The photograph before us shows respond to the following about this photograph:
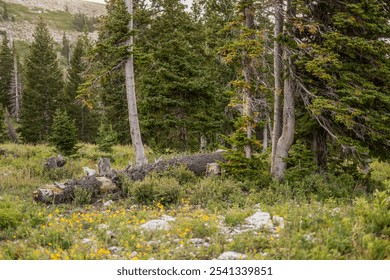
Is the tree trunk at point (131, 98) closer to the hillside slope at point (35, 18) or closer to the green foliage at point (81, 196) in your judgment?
the green foliage at point (81, 196)

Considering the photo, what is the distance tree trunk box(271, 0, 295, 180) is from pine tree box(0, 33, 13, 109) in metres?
45.2

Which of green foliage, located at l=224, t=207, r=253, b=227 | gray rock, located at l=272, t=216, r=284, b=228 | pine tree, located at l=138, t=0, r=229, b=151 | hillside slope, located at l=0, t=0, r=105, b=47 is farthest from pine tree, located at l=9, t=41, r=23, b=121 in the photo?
gray rock, located at l=272, t=216, r=284, b=228

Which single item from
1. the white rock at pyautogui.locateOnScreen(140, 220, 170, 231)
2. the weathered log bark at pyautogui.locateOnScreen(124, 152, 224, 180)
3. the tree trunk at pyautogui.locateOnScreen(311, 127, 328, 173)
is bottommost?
the white rock at pyautogui.locateOnScreen(140, 220, 170, 231)

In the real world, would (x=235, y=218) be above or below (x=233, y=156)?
below

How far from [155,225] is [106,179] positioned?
174 inches

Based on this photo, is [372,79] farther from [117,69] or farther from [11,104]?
[11,104]

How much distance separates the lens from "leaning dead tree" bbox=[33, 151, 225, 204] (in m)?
9.26

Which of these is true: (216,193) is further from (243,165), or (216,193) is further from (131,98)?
(131,98)

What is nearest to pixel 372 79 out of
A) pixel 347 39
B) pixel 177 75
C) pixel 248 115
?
pixel 347 39

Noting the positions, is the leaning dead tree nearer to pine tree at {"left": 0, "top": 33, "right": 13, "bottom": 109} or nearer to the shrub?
the shrub

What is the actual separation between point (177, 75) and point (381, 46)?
403 inches

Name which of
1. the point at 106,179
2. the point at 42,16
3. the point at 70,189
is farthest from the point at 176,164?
the point at 42,16

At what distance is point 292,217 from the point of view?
591cm

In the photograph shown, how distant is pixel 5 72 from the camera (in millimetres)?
46031
